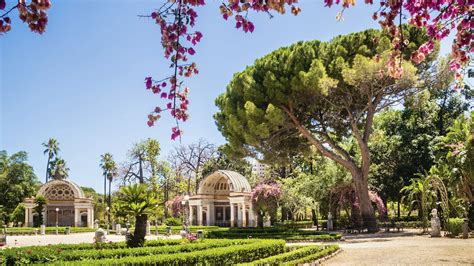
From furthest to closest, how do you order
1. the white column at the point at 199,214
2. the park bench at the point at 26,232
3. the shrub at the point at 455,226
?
the white column at the point at 199,214 < the park bench at the point at 26,232 < the shrub at the point at 455,226

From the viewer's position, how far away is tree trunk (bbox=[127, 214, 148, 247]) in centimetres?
1582

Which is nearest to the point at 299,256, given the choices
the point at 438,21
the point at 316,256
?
the point at 316,256

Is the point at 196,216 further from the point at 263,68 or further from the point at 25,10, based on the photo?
the point at 25,10

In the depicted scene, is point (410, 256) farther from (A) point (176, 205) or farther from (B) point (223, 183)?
(A) point (176, 205)

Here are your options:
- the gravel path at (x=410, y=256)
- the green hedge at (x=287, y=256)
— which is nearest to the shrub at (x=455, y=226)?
the gravel path at (x=410, y=256)

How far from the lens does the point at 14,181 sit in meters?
53.9

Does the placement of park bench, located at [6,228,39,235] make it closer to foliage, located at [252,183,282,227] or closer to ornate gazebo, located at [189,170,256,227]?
ornate gazebo, located at [189,170,256,227]

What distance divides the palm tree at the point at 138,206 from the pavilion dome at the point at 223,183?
22.1 metres

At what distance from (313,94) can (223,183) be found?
22.2 metres

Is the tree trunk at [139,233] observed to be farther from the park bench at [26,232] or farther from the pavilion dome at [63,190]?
the pavilion dome at [63,190]

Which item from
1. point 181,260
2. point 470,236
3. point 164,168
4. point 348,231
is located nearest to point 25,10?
point 181,260

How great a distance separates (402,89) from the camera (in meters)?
23.8

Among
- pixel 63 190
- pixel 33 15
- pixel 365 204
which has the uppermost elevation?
pixel 33 15

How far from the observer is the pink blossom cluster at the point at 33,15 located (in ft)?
8.55
